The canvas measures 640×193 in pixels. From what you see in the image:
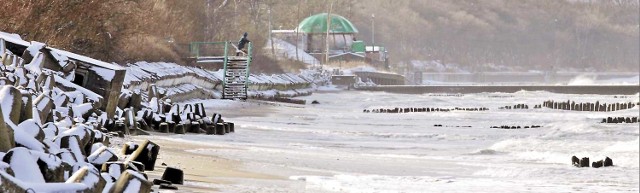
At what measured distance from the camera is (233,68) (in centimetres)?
4362

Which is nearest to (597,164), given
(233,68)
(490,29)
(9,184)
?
(9,184)

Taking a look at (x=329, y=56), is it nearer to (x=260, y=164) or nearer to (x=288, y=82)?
(x=288, y=82)

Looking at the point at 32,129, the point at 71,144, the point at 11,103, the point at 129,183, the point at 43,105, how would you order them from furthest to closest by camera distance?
the point at 43,105 < the point at 71,144 < the point at 32,129 < the point at 11,103 < the point at 129,183

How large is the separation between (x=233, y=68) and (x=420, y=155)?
85.4 feet

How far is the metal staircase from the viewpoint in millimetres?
41406

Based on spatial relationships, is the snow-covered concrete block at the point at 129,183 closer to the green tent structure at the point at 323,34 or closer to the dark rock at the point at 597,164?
the dark rock at the point at 597,164

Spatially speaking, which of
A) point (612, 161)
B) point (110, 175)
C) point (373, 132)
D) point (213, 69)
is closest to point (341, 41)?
point (213, 69)

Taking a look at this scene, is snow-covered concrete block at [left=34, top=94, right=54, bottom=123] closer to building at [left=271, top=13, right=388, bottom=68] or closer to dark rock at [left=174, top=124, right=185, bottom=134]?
dark rock at [left=174, top=124, right=185, bottom=134]

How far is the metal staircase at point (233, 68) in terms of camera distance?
136 feet

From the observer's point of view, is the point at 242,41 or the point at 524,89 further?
the point at 524,89

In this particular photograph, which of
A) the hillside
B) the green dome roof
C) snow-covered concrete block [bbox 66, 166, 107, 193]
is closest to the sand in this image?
snow-covered concrete block [bbox 66, 166, 107, 193]

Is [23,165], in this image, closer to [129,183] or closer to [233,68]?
[129,183]

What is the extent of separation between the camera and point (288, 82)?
195 ft

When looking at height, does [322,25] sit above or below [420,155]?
above
